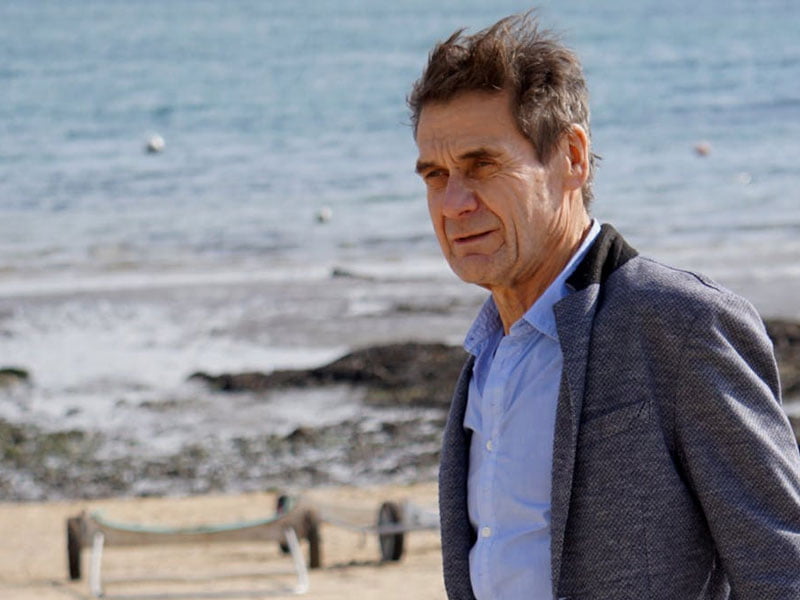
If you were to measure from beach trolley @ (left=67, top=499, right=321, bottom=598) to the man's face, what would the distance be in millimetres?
5486

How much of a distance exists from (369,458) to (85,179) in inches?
769

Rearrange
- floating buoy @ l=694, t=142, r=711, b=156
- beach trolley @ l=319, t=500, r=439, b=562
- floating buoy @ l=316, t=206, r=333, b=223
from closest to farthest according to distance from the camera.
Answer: beach trolley @ l=319, t=500, r=439, b=562
floating buoy @ l=316, t=206, r=333, b=223
floating buoy @ l=694, t=142, r=711, b=156

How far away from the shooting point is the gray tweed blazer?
6.30 ft

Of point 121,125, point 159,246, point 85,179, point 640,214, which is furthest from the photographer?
point 121,125

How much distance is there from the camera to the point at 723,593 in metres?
2.06

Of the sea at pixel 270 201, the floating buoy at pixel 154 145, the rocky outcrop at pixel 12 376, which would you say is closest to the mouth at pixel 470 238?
the sea at pixel 270 201

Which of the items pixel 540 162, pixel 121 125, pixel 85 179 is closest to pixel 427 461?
pixel 540 162

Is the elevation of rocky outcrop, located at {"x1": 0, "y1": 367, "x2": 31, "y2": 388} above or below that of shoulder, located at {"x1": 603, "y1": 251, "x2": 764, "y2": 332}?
below

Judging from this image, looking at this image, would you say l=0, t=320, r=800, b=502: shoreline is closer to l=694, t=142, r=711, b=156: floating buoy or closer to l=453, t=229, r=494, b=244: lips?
l=453, t=229, r=494, b=244: lips

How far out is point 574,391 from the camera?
1.99 metres

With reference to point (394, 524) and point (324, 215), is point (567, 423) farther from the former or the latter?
point (324, 215)

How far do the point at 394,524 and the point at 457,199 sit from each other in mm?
6062

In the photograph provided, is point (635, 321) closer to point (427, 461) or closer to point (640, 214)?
point (427, 461)

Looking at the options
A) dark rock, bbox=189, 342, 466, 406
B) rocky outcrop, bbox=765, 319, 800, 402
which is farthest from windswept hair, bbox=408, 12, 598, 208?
rocky outcrop, bbox=765, 319, 800, 402
